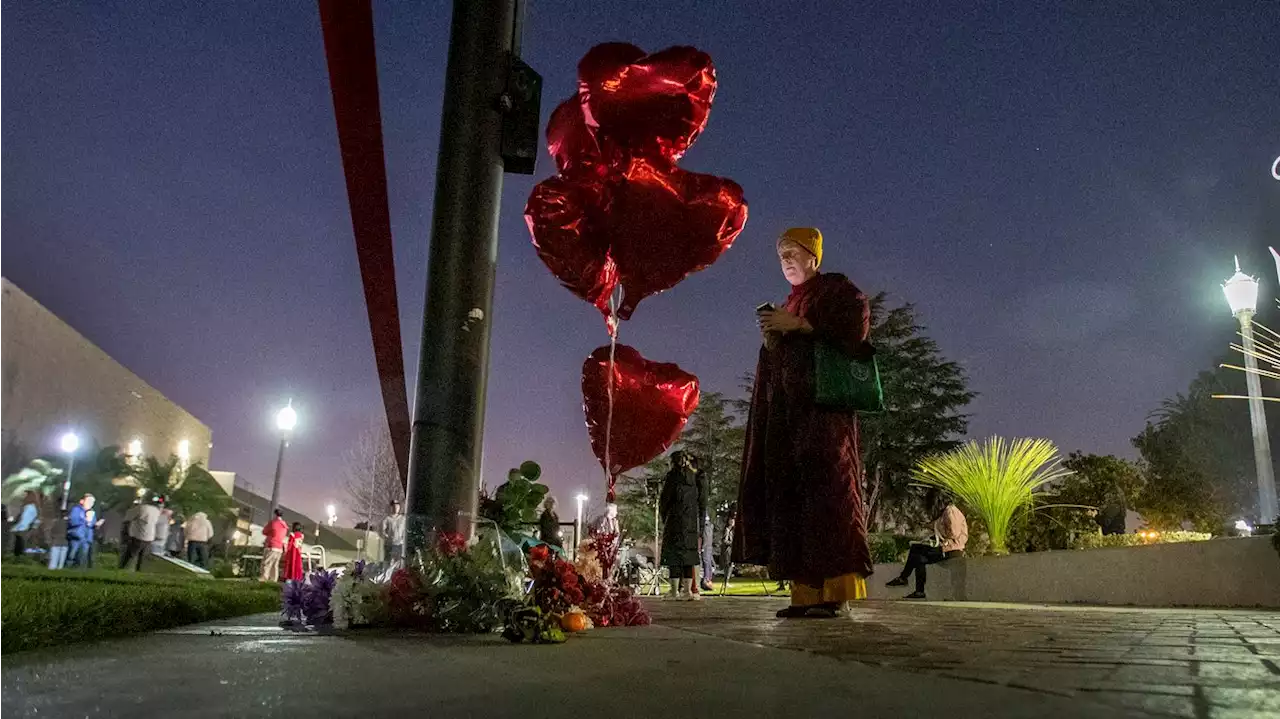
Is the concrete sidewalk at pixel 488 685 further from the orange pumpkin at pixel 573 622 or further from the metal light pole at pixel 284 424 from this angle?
the metal light pole at pixel 284 424

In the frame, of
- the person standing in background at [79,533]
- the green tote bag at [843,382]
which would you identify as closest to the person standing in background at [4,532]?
the person standing in background at [79,533]

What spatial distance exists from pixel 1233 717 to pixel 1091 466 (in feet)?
41.0

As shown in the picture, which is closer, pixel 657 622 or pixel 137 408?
pixel 657 622

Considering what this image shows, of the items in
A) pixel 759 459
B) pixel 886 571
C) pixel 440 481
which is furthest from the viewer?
pixel 886 571

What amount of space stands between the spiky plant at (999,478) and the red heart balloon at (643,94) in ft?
26.0

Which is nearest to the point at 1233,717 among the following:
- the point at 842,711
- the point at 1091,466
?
the point at 842,711

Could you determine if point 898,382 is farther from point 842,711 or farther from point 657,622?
point 842,711

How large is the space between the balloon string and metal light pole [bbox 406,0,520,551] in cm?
141

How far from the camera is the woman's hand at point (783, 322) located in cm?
454

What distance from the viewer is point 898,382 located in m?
33.9

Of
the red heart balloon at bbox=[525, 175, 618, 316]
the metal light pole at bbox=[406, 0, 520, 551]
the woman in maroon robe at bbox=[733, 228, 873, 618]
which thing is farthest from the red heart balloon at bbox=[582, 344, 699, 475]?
the metal light pole at bbox=[406, 0, 520, 551]

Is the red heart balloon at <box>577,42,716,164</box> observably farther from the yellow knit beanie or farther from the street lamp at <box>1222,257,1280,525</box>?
the street lamp at <box>1222,257,1280,525</box>

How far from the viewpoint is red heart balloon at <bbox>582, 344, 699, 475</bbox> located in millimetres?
6230

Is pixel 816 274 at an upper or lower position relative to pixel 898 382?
lower
